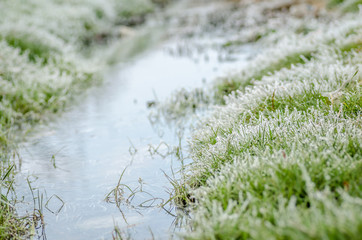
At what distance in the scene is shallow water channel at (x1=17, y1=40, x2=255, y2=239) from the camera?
160 inches

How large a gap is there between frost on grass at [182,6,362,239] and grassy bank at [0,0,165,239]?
2.12 metres

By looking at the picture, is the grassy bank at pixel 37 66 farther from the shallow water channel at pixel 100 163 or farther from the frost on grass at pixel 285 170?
the frost on grass at pixel 285 170

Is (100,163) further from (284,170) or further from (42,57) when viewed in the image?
(42,57)

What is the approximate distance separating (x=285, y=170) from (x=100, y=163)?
322 cm

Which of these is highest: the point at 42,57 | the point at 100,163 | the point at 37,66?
the point at 42,57

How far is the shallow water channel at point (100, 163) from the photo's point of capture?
405 cm

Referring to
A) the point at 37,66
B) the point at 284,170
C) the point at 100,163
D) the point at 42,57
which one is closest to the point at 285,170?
the point at 284,170

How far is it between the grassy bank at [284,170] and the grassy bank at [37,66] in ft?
6.72

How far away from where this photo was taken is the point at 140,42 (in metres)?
17.9

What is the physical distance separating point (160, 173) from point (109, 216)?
1.17 metres

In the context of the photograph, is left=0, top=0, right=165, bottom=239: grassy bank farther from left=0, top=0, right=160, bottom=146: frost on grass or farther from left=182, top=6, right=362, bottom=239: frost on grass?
left=182, top=6, right=362, bottom=239: frost on grass

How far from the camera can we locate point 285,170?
333 centimetres

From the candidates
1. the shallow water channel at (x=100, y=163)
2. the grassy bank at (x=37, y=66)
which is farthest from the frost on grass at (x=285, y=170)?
the grassy bank at (x=37, y=66)

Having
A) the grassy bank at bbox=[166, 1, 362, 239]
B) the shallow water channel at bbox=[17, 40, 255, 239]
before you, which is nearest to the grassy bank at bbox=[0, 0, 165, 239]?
the shallow water channel at bbox=[17, 40, 255, 239]
